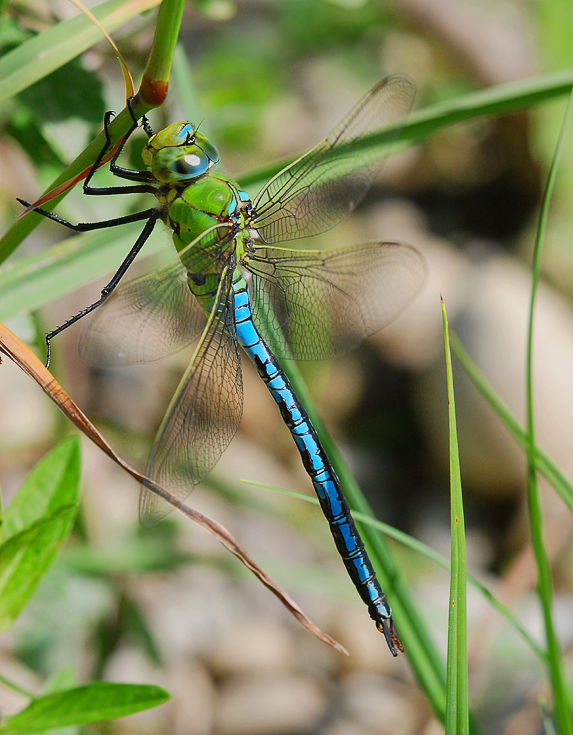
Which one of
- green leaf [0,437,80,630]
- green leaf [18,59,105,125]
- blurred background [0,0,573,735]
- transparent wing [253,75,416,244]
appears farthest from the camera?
blurred background [0,0,573,735]

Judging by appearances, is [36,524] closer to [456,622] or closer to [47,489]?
[47,489]

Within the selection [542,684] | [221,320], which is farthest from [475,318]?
[221,320]

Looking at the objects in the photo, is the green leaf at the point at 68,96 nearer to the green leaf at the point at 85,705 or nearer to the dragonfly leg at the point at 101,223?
the dragonfly leg at the point at 101,223

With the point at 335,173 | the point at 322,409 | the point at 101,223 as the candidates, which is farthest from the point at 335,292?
Answer: the point at 322,409

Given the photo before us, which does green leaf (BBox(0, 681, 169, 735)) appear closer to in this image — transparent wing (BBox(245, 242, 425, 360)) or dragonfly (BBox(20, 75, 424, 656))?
dragonfly (BBox(20, 75, 424, 656))

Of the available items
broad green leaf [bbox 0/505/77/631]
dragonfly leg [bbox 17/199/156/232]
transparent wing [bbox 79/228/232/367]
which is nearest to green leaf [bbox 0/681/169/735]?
broad green leaf [bbox 0/505/77/631]

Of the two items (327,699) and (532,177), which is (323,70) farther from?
(327,699)
